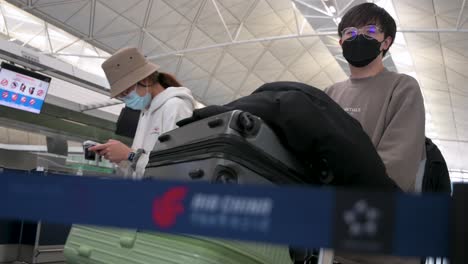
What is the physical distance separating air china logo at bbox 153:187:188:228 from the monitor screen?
28.4 ft

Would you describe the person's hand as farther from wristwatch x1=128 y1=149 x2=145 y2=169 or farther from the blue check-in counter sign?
the blue check-in counter sign

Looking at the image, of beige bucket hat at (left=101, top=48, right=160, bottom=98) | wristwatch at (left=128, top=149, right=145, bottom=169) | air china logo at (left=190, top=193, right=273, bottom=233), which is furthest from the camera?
beige bucket hat at (left=101, top=48, right=160, bottom=98)

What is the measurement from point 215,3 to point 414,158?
55.0 feet

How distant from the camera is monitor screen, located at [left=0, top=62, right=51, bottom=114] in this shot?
27.9 ft

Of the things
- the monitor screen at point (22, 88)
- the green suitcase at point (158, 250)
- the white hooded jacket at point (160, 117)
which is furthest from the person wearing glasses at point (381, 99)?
the monitor screen at point (22, 88)

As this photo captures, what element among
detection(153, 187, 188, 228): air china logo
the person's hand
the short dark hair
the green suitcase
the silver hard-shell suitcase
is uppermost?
the short dark hair

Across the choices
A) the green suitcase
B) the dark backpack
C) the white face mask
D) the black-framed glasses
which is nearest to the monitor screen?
the white face mask

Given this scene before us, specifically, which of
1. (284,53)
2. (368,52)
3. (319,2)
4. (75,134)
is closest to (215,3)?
(319,2)

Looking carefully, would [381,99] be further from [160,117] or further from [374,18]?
[160,117]

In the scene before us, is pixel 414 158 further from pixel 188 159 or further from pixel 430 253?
pixel 430 253

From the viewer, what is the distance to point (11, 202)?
3.40 feet

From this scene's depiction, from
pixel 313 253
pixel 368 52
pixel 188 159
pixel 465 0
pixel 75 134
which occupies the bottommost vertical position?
pixel 313 253

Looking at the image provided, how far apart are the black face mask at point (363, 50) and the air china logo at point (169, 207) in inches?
61.8

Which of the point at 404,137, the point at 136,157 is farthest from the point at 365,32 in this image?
the point at 136,157
